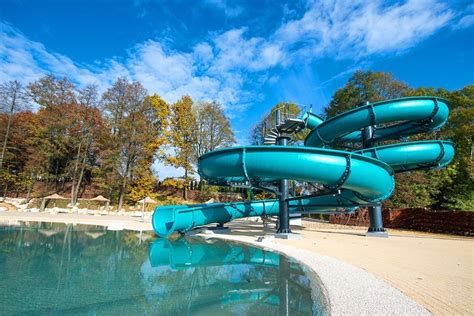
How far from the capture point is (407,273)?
246 inches

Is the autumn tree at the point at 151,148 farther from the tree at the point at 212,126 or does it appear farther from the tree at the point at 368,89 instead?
the tree at the point at 368,89

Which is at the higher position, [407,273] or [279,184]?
[279,184]

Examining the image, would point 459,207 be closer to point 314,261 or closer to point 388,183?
point 388,183

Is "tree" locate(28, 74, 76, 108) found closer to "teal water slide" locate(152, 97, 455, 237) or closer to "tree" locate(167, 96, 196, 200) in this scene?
"tree" locate(167, 96, 196, 200)

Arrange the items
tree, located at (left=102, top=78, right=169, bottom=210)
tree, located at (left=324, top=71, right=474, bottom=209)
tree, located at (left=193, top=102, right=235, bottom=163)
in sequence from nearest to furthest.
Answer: tree, located at (left=324, top=71, right=474, bottom=209) < tree, located at (left=102, top=78, right=169, bottom=210) < tree, located at (left=193, top=102, right=235, bottom=163)

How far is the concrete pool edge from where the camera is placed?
386 cm

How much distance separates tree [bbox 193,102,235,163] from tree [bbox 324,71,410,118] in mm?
13873

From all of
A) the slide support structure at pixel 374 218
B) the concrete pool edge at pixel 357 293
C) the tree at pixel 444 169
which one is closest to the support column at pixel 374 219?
the slide support structure at pixel 374 218

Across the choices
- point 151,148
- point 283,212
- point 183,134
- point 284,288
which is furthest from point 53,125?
point 284,288

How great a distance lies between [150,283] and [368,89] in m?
32.6

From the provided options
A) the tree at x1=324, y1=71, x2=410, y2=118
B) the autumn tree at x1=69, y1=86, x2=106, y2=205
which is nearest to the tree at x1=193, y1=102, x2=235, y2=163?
the autumn tree at x1=69, y1=86, x2=106, y2=205

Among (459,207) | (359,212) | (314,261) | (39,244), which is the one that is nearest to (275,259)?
(314,261)

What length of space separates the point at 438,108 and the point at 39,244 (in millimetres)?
18588

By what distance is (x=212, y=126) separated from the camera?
117ft
